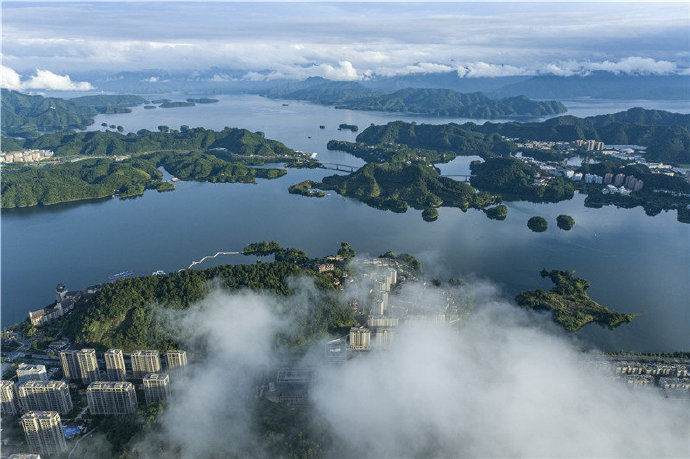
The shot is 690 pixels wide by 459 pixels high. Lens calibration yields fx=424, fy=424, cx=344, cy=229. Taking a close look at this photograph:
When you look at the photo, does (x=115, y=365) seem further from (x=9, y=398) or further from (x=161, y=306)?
(x=161, y=306)

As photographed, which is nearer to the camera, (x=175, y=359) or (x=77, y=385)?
(x=77, y=385)

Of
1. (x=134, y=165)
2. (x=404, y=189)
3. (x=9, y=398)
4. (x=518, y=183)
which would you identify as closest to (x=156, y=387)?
(x=9, y=398)

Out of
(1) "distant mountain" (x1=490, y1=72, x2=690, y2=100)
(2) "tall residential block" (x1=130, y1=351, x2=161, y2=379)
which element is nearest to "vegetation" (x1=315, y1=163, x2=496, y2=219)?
(2) "tall residential block" (x1=130, y1=351, x2=161, y2=379)

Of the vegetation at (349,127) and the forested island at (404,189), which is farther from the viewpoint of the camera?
the vegetation at (349,127)

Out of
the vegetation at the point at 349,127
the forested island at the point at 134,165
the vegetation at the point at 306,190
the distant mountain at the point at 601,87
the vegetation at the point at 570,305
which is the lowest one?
the vegetation at the point at 570,305

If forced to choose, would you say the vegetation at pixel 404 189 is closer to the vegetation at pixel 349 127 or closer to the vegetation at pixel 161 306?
the vegetation at pixel 161 306

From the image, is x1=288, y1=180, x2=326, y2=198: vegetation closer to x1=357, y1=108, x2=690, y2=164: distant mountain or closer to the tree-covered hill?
the tree-covered hill

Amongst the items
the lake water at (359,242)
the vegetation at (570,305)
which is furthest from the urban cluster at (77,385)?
the vegetation at (570,305)
